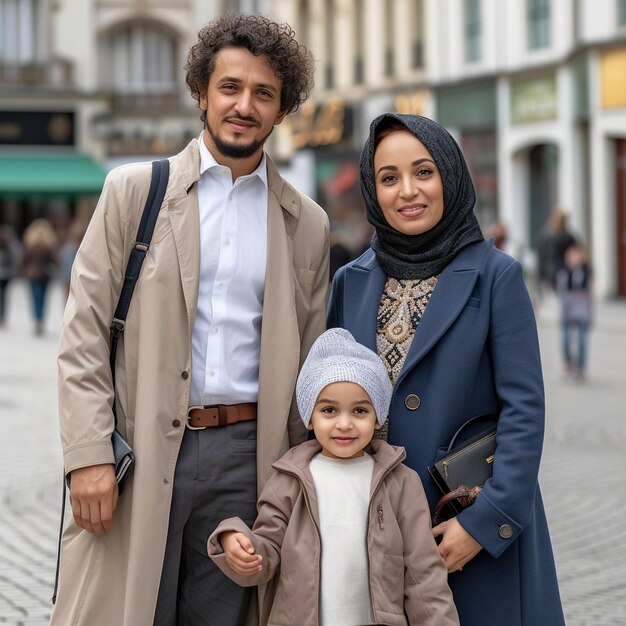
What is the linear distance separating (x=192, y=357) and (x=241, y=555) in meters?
0.61

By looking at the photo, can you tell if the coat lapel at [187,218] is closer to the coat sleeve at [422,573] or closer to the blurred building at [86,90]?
the coat sleeve at [422,573]

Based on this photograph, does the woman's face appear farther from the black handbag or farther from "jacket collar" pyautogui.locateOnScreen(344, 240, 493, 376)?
the black handbag

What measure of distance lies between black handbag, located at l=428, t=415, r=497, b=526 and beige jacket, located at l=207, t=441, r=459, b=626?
0.07 meters

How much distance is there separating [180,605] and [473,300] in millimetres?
1188

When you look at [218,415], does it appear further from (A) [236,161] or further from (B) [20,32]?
(B) [20,32]

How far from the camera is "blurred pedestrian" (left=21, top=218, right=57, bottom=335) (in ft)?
70.1

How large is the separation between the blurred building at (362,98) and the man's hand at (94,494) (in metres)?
11.1

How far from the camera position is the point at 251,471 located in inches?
147

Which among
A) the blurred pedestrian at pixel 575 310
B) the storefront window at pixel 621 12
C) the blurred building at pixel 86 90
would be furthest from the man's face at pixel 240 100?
the blurred building at pixel 86 90

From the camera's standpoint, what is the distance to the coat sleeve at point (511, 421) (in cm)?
342

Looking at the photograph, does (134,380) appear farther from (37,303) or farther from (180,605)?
(37,303)

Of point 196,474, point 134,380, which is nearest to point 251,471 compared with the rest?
point 196,474

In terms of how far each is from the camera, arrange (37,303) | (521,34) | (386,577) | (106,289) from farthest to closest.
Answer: (521,34) → (37,303) → (106,289) → (386,577)

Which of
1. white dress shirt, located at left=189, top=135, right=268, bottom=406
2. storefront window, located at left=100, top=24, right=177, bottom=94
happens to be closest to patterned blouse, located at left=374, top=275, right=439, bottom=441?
white dress shirt, located at left=189, top=135, right=268, bottom=406
